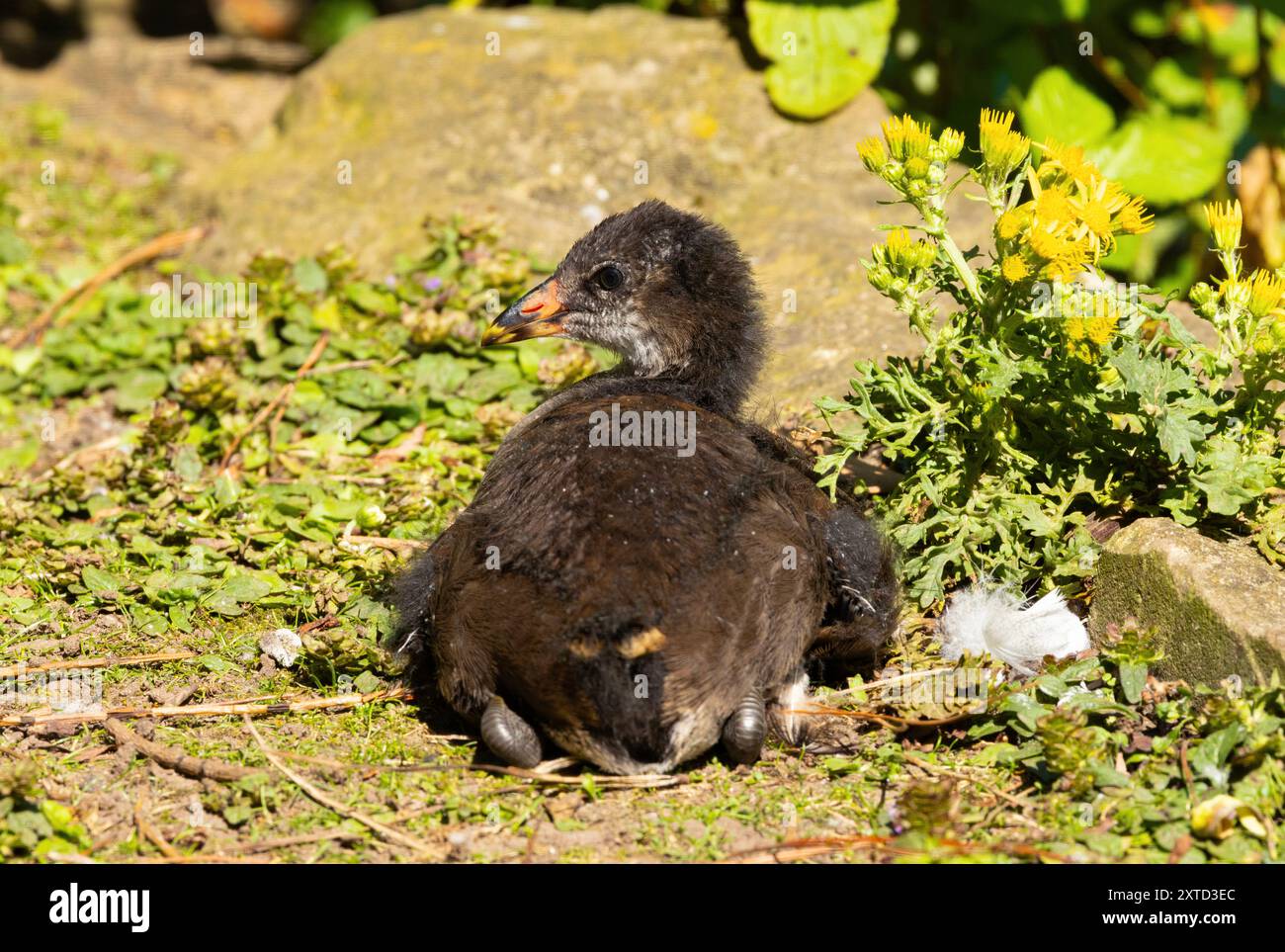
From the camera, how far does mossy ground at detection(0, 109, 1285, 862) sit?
3.58 meters

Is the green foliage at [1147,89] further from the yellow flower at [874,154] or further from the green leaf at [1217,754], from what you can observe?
the green leaf at [1217,754]

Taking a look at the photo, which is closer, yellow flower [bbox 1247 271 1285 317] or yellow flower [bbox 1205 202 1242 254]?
yellow flower [bbox 1247 271 1285 317]

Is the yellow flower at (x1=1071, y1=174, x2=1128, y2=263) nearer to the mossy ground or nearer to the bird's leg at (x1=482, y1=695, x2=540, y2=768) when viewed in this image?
the mossy ground

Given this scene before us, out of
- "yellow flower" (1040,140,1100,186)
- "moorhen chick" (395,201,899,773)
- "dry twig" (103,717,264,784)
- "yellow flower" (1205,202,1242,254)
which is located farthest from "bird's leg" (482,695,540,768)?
"yellow flower" (1205,202,1242,254)

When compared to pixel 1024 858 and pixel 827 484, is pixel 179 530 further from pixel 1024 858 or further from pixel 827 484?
pixel 1024 858

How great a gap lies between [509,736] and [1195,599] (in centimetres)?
193

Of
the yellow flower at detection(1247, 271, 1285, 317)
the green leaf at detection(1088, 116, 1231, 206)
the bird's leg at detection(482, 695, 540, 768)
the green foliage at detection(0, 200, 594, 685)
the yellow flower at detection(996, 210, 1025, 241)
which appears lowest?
the bird's leg at detection(482, 695, 540, 768)

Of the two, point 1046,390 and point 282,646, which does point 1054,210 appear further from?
point 282,646

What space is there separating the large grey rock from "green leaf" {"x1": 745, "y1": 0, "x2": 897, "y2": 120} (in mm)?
151

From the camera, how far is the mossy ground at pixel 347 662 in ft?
11.8

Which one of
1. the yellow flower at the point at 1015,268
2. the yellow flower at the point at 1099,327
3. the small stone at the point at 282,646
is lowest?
the small stone at the point at 282,646

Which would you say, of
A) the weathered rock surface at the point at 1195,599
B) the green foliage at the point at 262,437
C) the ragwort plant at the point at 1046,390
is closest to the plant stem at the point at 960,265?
the ragwort plant at the point at 1046,390

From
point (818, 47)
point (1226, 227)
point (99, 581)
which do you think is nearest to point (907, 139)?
point (1226, 227)
